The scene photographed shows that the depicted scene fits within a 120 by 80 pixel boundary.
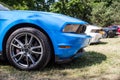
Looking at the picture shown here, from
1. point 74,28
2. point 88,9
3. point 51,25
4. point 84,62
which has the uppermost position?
point 51,25

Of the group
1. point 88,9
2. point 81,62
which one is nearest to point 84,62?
point 81,62

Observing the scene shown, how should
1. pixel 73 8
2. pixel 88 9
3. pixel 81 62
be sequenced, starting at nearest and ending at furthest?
1. pixel 81 62
2. pixel 73 8
3. pixel 88 9

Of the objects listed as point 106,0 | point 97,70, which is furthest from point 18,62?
point 106,0

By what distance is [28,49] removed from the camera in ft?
17.6

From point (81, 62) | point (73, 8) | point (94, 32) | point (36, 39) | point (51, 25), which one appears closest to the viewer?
point (51, 25)

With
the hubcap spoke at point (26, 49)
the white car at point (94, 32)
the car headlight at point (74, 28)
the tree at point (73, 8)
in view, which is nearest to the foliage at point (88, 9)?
the tree at point (73, 8)

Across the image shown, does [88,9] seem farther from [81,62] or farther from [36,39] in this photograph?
[36,39]

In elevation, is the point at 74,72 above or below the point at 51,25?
below

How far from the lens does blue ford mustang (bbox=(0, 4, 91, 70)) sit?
523 cm

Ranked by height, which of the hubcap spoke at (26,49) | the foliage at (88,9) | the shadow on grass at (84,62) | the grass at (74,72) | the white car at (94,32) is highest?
the hubcap spoke at (26,49)

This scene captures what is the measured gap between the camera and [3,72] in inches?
203

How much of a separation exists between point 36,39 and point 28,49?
0.23 meters

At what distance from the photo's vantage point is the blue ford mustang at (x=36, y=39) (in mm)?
5234

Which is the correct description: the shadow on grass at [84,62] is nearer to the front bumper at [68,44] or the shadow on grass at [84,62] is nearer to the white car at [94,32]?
the front bumper at [68,44]
